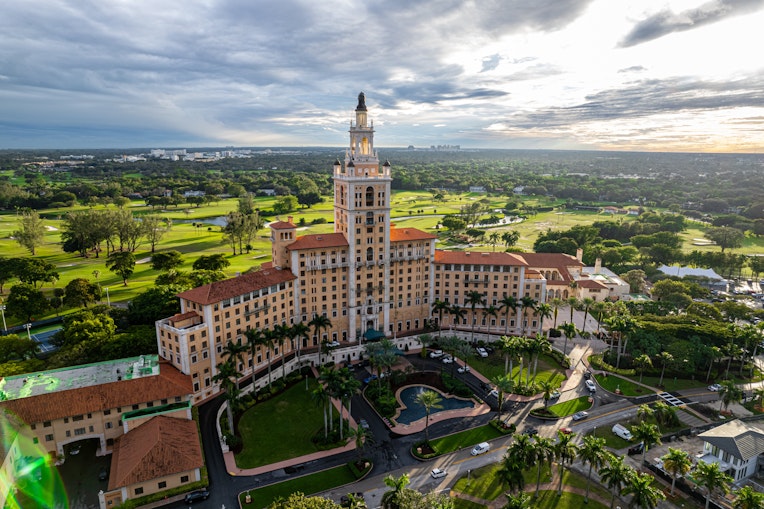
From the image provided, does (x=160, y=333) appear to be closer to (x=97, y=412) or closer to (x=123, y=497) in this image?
(x=97, y=412)

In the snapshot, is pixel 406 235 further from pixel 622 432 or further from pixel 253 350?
pixel 622 432

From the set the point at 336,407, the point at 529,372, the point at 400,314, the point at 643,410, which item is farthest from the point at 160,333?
the point at 643,410

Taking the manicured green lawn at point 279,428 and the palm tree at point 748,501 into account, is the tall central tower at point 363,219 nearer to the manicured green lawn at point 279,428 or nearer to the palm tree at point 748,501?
the manicured green lawn at point 279,428

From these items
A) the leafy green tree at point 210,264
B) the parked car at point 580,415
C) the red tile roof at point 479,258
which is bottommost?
the parked car at point 580,415

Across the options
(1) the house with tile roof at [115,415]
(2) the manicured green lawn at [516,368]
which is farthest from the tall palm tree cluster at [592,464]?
(1) the house with tile roof at [115,415]

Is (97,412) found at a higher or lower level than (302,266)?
lower
